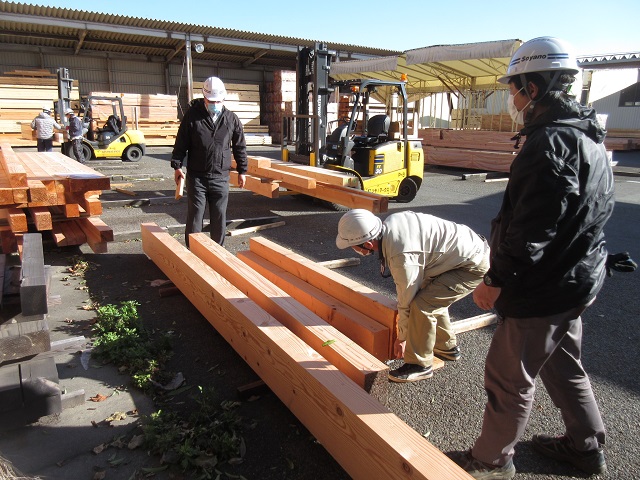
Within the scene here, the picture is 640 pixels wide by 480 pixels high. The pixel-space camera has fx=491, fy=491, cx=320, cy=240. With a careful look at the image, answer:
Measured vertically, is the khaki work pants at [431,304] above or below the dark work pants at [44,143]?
below

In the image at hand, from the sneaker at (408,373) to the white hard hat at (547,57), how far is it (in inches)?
79.6

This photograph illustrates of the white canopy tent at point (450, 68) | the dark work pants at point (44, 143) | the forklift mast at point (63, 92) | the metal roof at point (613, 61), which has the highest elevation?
the metal roof at point (613, 61)

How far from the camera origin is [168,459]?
8.57ft

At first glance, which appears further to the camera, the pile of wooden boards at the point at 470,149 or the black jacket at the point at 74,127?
the pile of wooden boards at the point at 470,149

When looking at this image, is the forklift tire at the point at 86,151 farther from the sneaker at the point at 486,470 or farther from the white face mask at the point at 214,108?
the sneaker at the point at 486,470

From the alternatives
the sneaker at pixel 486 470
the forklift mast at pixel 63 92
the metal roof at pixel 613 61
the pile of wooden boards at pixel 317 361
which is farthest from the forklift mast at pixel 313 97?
the metal roof at pixel 613 61

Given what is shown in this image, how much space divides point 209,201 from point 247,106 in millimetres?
22301

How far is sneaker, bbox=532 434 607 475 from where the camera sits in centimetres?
258

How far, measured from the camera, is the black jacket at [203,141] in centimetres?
545

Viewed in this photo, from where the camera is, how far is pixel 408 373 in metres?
3.36

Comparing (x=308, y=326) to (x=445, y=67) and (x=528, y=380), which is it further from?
(x=445, y=67)

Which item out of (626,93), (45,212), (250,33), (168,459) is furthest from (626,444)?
(626,93)

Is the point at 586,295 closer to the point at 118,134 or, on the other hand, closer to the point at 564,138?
the point at 564,138

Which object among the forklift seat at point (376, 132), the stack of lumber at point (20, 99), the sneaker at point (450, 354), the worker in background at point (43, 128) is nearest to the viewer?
the sneaker at point (450, 354)
